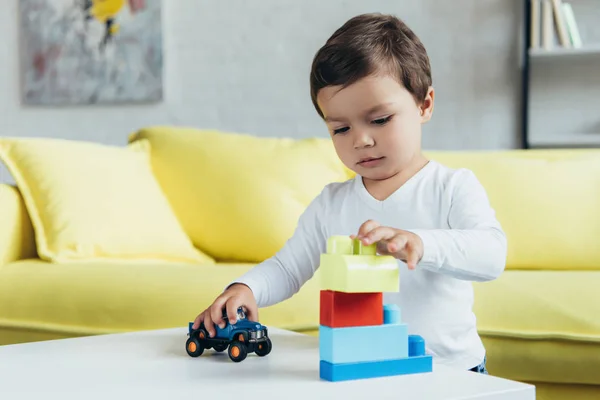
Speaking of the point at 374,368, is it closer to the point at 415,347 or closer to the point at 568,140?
the point at 415,347

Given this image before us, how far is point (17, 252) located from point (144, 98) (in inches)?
46.0

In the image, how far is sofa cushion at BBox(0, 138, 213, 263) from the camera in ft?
5.97

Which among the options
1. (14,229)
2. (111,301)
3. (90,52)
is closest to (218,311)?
(111,301)

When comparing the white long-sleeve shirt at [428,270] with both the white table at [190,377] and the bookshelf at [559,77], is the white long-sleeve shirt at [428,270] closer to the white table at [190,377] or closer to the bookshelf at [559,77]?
the white table at [190,377]

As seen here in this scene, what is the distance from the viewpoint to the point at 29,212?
1.88 meters

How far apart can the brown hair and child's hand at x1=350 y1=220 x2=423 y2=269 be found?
27 centimetres

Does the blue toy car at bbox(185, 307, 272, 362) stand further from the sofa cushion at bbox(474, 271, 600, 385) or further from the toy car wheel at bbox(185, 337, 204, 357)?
the sofa cushion at bbox(474, 271, 600, 385)

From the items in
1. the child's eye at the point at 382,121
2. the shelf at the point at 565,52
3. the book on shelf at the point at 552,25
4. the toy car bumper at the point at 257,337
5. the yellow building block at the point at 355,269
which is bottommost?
the toy car bumper at the point at 257,337

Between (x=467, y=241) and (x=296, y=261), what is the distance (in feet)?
1.03

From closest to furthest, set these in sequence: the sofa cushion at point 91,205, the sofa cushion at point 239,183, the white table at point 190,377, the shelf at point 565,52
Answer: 1. the white table at point 190,377
2. the sofa cushion at point 91,205
3. the sofa cushion at point 239,183
4. the shelf at point 565,52

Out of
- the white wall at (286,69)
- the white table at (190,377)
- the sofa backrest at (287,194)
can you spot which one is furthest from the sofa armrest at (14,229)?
the white wall at (286,69)

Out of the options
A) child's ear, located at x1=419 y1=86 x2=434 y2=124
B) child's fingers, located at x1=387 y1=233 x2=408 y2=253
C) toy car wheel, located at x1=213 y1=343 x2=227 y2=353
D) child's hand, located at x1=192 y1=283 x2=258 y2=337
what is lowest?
toy car wheel, located at x1=213 y1=343 x2=227 y2=353

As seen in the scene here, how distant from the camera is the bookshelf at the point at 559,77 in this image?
258 cm

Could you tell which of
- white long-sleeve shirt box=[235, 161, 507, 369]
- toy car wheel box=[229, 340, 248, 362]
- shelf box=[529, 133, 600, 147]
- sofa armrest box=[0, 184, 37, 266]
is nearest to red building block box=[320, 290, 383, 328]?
toy car wheel box=[229, 340, 248, 362]
